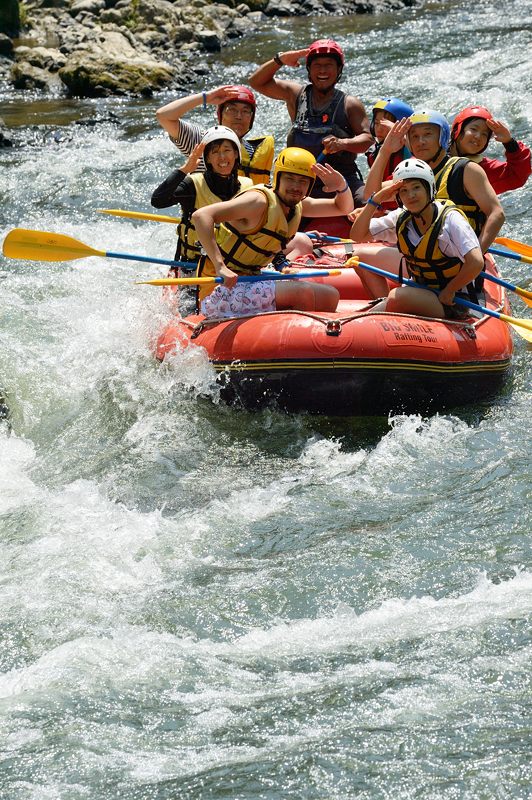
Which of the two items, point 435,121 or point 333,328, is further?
point 435,121

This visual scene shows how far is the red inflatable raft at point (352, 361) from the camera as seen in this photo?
6.08m

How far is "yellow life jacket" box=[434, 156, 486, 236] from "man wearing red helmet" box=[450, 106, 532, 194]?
20 centimetres

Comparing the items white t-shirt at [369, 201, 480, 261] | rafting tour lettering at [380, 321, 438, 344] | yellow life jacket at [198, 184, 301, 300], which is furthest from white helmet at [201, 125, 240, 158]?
rafting tour lettering at [380, 321, 438, 344]

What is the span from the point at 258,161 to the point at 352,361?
2.00 m

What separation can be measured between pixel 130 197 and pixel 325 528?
21.1 feet

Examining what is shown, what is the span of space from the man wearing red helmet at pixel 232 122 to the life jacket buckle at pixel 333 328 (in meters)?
1.56

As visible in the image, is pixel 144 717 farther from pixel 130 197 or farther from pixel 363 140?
pixel 130 197

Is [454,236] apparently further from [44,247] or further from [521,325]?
[44,247]

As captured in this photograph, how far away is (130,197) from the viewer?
10891 mm

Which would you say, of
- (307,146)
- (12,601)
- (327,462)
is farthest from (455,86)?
(12,601)

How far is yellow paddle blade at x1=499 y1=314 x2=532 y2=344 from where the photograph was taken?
6551mm

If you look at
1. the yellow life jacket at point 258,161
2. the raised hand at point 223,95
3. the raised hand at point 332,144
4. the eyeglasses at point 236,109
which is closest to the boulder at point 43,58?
the raised hand at point 332,144

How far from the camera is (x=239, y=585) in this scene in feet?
15.8

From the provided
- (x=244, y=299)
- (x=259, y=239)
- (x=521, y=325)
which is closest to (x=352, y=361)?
(x=244, y=299)
